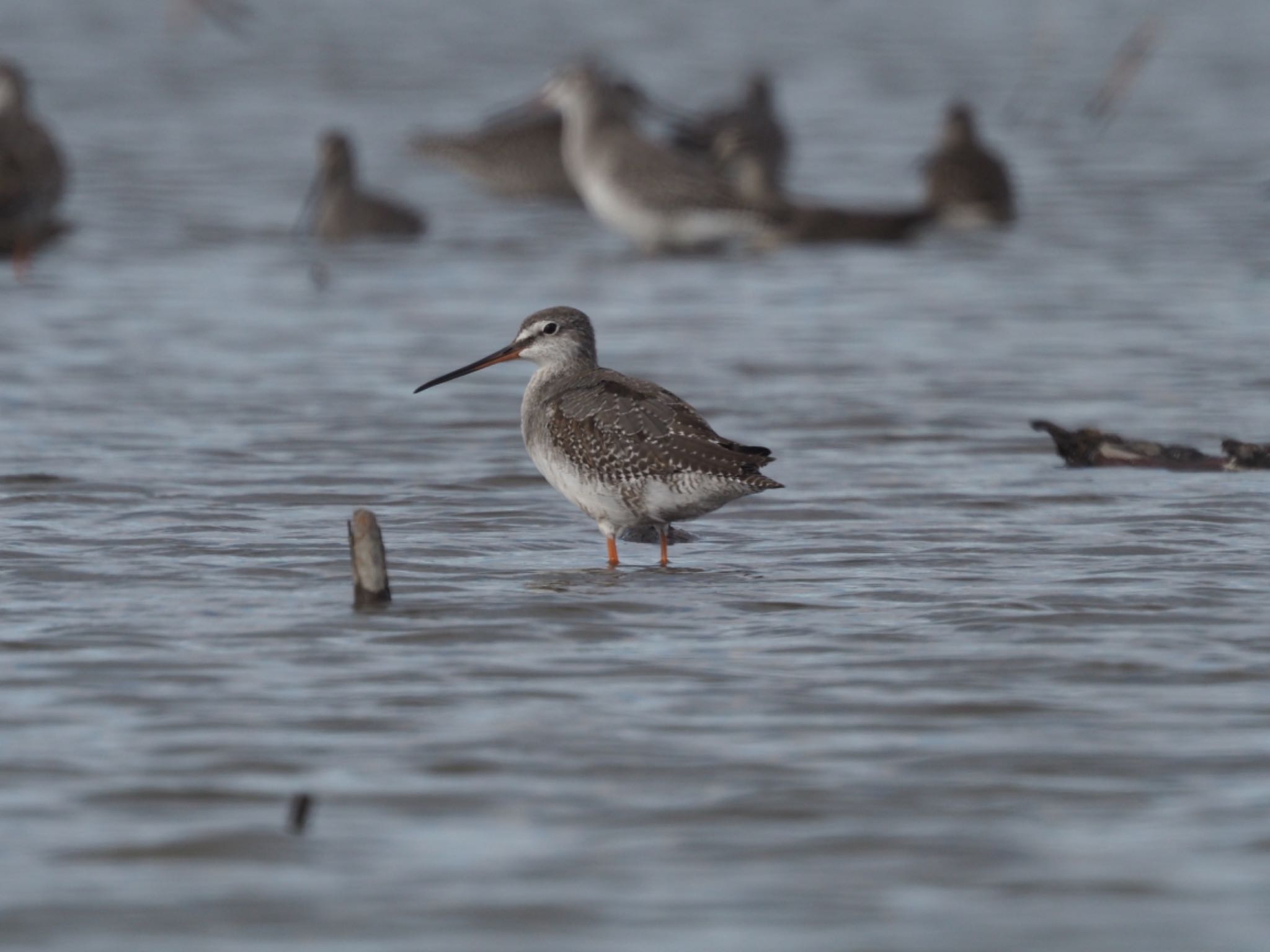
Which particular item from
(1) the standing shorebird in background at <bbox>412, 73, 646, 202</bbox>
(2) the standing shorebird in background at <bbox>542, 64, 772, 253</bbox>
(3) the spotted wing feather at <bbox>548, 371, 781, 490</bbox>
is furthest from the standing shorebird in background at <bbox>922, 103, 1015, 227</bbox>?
(3) the spotted wing feather at <bbox>548, 371, 781, 490</bbox>

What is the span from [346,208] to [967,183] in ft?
16.1

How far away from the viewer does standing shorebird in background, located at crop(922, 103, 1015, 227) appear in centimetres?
1934

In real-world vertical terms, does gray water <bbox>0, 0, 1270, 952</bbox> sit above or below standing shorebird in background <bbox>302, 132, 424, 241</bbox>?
below

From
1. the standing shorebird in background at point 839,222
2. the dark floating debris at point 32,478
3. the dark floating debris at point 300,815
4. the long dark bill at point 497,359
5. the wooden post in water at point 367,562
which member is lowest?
the dark floating debris at point 300,815

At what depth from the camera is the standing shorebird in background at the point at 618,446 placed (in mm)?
8305

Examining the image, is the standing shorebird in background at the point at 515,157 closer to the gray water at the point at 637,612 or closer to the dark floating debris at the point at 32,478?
the gray water at the point at 637,612

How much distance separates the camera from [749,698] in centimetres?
662

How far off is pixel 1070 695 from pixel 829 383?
21.0 ft

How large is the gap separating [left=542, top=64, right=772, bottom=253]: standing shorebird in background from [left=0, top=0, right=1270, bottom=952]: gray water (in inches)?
14.6

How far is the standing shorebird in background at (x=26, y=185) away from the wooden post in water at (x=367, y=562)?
9.74 metres

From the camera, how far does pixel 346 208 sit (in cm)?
1867

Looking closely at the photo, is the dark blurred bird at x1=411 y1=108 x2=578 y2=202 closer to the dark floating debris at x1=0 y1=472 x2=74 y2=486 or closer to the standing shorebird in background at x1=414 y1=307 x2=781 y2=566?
the dark floating debris at x1=0 y1=472 x2=74 y2=486

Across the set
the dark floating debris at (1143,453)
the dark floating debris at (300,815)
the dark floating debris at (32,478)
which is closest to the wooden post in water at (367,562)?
the dark floating debris at (300,815)

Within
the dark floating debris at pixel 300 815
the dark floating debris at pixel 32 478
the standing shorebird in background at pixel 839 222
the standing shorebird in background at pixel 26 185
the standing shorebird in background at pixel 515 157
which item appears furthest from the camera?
the standing shorebird in background at pixel 515 157
